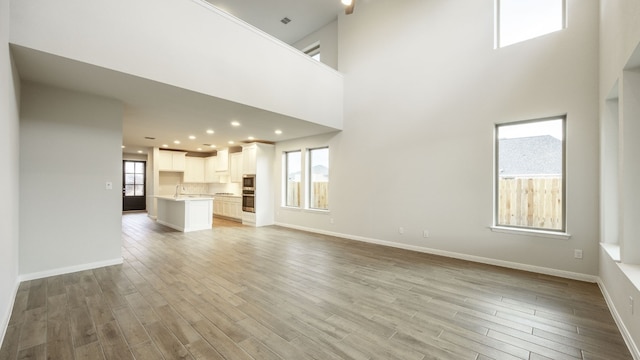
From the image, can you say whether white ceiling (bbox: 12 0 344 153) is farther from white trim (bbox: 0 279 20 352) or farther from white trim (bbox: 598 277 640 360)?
white trim (bbox: 598 277 640 360)

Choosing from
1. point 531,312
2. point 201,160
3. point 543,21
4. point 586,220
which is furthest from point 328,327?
point 201,160

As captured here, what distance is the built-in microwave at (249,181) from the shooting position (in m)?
7.72

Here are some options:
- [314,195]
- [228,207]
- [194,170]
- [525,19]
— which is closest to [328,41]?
[314,195]

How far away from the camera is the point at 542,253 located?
371 centimetres

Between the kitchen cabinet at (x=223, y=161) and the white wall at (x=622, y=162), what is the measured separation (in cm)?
910

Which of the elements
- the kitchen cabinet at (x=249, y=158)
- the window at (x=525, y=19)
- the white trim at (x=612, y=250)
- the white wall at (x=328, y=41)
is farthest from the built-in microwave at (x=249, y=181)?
the white trim at (x=612, y=250)

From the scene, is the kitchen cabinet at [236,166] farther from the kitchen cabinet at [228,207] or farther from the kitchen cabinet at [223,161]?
the kitchen cabinet at [228,207]

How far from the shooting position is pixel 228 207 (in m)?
8.94

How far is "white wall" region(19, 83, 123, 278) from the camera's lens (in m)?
3.39

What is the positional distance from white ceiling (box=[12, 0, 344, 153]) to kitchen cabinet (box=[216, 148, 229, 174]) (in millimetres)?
1381

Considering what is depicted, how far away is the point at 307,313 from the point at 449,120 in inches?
154

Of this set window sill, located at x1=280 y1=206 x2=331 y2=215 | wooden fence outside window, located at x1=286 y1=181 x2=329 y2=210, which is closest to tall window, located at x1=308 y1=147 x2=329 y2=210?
wooden fence outside window, located at x1=286 y1=181 x2=329 y2=210

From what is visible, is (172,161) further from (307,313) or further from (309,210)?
(307,313)

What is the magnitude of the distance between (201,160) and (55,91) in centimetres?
721
